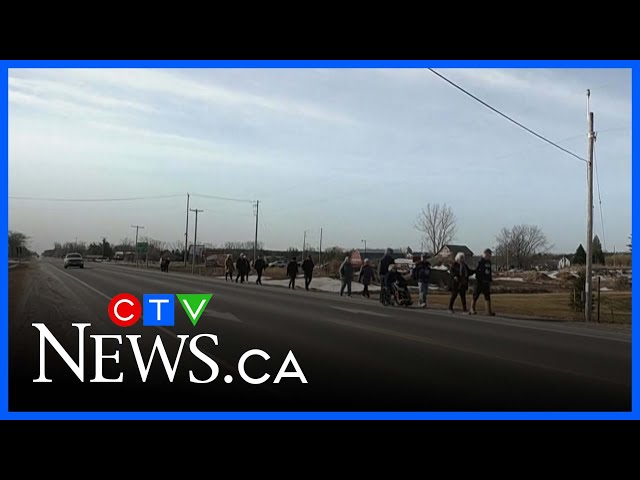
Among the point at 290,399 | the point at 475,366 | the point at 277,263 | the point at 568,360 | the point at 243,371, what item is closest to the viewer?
the point at 290,399

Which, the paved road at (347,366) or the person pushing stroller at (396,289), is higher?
the person pushing stroller at (396,289)

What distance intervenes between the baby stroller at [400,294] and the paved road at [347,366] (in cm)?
512

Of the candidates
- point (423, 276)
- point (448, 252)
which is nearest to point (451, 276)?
point (423, 276)

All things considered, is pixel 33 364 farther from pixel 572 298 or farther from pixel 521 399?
pixel 572 298

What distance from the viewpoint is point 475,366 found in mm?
9180

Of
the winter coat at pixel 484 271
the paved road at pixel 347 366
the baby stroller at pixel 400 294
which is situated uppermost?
the winter coat at pixel 484 271

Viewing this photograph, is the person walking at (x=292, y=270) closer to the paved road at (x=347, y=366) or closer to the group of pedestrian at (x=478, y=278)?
the group of pedestrian at (x=478, y=278)

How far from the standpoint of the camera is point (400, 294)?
20.5m

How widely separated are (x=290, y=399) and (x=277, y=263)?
39.1m

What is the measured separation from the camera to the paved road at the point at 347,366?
22.9 ft

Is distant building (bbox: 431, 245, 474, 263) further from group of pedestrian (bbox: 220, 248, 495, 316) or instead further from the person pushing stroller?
the person pushing stroller

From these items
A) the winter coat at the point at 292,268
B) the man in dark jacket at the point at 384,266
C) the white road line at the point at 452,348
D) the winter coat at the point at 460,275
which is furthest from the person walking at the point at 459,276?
the winter coat at the point at 292,268

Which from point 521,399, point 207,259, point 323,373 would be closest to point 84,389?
point 323,373

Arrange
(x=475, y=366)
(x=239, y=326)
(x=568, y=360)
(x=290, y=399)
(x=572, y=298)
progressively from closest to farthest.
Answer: (x=290, y=399) → (x=475, y=366) → (x=568, y=360) → (x=239, y=326) → (x=572, y=298)
